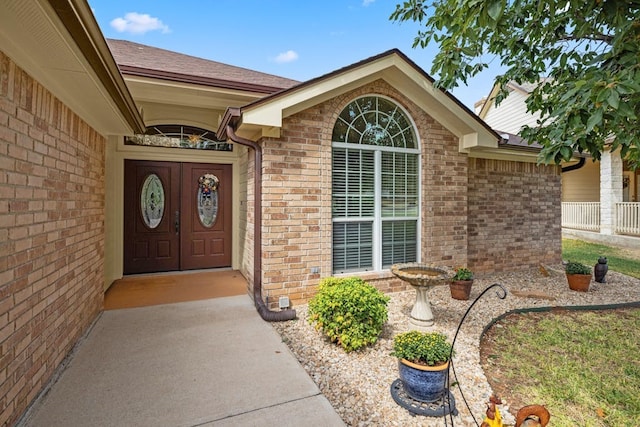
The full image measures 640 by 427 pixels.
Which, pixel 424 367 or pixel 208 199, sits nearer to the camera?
pixel 424 367

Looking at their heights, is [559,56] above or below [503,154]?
above

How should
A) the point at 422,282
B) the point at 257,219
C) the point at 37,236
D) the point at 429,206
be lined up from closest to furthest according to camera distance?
the point at 37,236 → the point at 422,282 → the point at 257,219 → the point at 429,206

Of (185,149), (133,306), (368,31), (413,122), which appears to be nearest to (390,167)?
(413,122)

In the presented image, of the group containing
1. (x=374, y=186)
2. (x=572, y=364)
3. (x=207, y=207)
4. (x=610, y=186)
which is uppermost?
(x=610, y=186)

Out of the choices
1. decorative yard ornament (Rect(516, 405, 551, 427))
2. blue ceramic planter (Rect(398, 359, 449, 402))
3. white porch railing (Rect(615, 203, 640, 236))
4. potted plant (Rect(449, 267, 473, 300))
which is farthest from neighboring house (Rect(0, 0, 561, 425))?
white porch railing (Rect(615, 203, 640, 236))

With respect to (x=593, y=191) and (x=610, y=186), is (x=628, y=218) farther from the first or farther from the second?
(x=593, y=191)

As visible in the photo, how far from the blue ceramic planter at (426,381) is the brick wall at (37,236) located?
2963mm

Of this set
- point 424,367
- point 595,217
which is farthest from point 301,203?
point 595,217

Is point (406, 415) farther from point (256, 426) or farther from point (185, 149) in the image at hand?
point (185, 149)

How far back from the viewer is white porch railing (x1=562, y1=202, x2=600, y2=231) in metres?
13.1

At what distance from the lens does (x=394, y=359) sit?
3.29 m

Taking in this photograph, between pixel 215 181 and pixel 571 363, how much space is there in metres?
6.53

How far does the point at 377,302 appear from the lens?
358cm

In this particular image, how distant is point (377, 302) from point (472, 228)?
14.2ft
